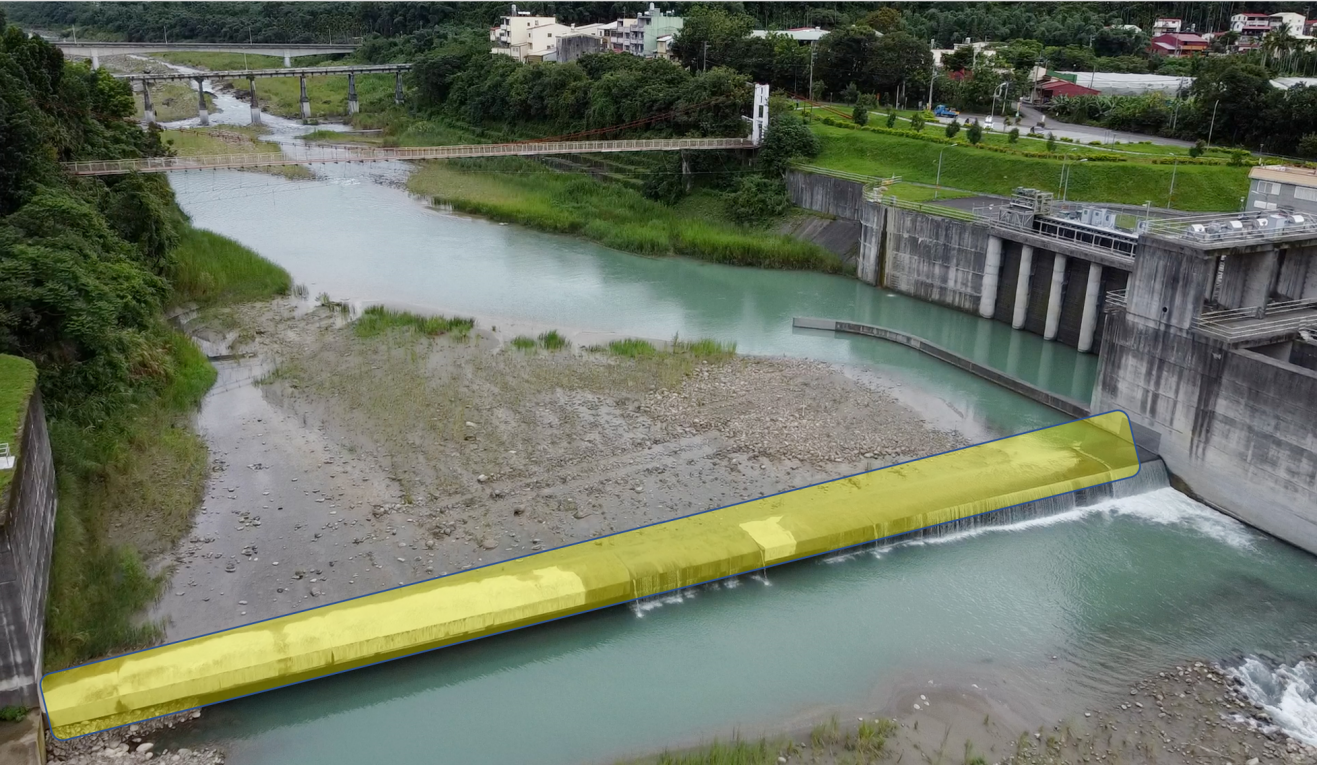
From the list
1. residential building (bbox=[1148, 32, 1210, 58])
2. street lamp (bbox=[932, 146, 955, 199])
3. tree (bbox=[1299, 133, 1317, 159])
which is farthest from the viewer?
residential building (bbox=[1148, 32, 1210, 58])

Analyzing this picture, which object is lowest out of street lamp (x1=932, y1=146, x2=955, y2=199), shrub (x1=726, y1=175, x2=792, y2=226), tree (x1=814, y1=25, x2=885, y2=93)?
shrub (x1=726, y1=175, x2=792, y2=226)

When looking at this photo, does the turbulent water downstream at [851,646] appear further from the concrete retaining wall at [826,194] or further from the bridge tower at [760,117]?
the bridge tower at [760,117]

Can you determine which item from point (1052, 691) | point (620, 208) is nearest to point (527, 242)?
point (620, 208)

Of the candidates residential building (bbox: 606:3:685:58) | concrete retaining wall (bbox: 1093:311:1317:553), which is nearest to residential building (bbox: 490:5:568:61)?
residential building (bbox: 606:3:685:58)

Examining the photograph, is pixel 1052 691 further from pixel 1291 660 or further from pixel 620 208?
pixel 620 208

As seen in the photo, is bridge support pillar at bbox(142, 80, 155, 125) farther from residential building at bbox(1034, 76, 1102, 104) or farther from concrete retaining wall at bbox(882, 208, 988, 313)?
residential building at bbox(1034, 76, 1102, 104)

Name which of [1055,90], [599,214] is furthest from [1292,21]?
[599,214]

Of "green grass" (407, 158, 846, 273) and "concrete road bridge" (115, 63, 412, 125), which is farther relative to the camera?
"concrete road bridge" (115, 63, 412, 125)
